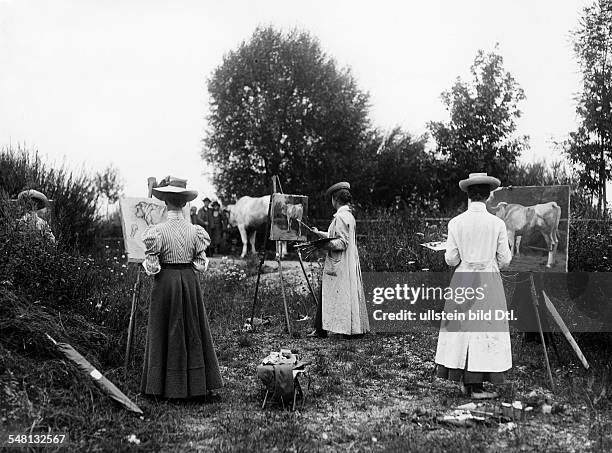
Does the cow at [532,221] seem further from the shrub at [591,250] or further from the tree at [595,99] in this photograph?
the tree at [595,99]

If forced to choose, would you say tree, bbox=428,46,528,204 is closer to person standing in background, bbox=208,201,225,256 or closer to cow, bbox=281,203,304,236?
person standing in background, bbox=208,201,225,256

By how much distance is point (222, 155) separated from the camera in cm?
2278

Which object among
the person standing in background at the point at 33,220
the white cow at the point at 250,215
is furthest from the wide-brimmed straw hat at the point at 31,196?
the white cow at the point at 250,215

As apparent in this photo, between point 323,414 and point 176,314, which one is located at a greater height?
point 176,314

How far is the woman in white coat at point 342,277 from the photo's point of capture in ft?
26.4

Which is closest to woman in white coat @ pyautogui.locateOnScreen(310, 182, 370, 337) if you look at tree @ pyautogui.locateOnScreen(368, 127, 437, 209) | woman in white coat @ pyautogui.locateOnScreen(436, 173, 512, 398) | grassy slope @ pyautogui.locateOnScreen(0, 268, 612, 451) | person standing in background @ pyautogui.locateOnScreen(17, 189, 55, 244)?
grassy slope @ pyautogui.locateOnScreen(0, 268, 612, 451)

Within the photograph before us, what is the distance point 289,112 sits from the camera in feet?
71.9

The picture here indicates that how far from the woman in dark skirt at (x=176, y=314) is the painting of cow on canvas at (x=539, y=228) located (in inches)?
132

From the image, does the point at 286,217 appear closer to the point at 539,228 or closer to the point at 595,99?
the point at 539,228

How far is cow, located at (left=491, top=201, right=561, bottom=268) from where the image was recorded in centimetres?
634

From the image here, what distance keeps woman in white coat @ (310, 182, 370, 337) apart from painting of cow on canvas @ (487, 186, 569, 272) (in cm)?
220

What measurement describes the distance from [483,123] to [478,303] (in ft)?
43.8

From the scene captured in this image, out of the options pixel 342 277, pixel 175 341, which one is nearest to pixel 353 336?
pixel 342 277

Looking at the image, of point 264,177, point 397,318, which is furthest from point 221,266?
point 264,177
